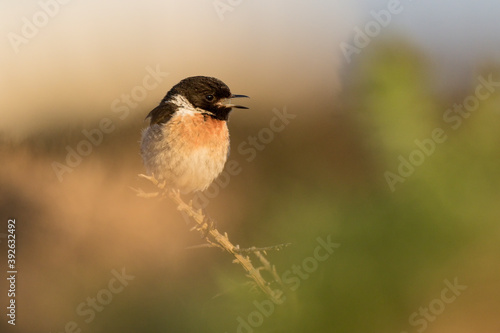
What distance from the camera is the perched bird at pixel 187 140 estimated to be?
3.71m

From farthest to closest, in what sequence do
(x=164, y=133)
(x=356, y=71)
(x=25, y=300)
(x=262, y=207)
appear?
(x=25, y=300)
(x=164, y=133)
(x=356, y=71)
(x=262, y=207)

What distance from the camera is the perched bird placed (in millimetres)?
3707

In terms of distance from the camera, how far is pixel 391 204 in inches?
96.2

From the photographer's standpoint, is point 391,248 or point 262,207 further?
point 262,207

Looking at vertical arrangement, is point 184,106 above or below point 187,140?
above

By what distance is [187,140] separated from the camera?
378 centimetres

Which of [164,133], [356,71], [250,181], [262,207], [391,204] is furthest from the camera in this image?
[250,181]

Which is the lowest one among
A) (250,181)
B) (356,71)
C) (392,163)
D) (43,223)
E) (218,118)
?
(43,223)

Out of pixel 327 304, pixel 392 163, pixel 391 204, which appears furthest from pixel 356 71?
pixel 327 304

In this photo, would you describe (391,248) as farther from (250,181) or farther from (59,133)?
(250,181)

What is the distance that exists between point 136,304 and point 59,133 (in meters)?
1.49

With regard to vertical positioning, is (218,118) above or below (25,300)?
above

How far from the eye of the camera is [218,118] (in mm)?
3828

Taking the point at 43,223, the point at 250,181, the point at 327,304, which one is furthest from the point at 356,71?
the point at 43,223
